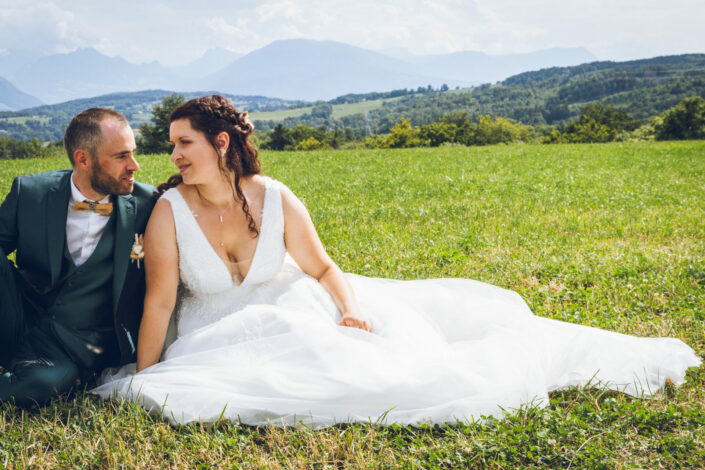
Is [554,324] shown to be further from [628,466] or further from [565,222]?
[565,222]

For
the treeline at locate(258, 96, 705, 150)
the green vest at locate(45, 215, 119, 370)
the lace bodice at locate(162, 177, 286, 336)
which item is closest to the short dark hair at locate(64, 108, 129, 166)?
the green vest at locate(45, 215, 119, 370)

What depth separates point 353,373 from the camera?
3.35 metres

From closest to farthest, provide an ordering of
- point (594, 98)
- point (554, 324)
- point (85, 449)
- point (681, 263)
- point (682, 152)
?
point (85, 449) < point (554, 324) < point (681, 263) < point (682, 152) < point (594, 98)

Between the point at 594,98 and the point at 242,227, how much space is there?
568ft

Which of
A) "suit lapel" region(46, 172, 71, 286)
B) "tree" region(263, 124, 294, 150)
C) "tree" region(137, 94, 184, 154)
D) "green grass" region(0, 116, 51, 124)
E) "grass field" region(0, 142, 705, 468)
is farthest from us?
"green grass" region(0, 116, 51, 124)

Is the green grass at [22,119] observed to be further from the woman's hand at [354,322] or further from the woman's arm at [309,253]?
the woman's hand at [354,322]

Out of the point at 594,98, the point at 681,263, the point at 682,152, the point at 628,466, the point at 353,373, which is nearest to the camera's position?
the point at 628,466

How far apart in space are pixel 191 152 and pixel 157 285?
1.06 meters

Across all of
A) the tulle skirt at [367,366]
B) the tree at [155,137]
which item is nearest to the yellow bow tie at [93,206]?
the tulle skirt at [367,366]

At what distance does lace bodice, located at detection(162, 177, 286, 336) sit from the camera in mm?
3902

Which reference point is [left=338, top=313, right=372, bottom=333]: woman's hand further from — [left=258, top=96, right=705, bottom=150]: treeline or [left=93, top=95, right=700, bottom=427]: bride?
[left=258, top=96, right=705, bottom=150]: treeline

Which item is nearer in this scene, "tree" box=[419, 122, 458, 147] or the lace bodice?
the lace bodice

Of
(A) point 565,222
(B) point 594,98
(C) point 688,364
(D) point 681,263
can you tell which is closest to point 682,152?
(A) point 565,222

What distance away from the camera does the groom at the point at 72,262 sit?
11.7 ft
